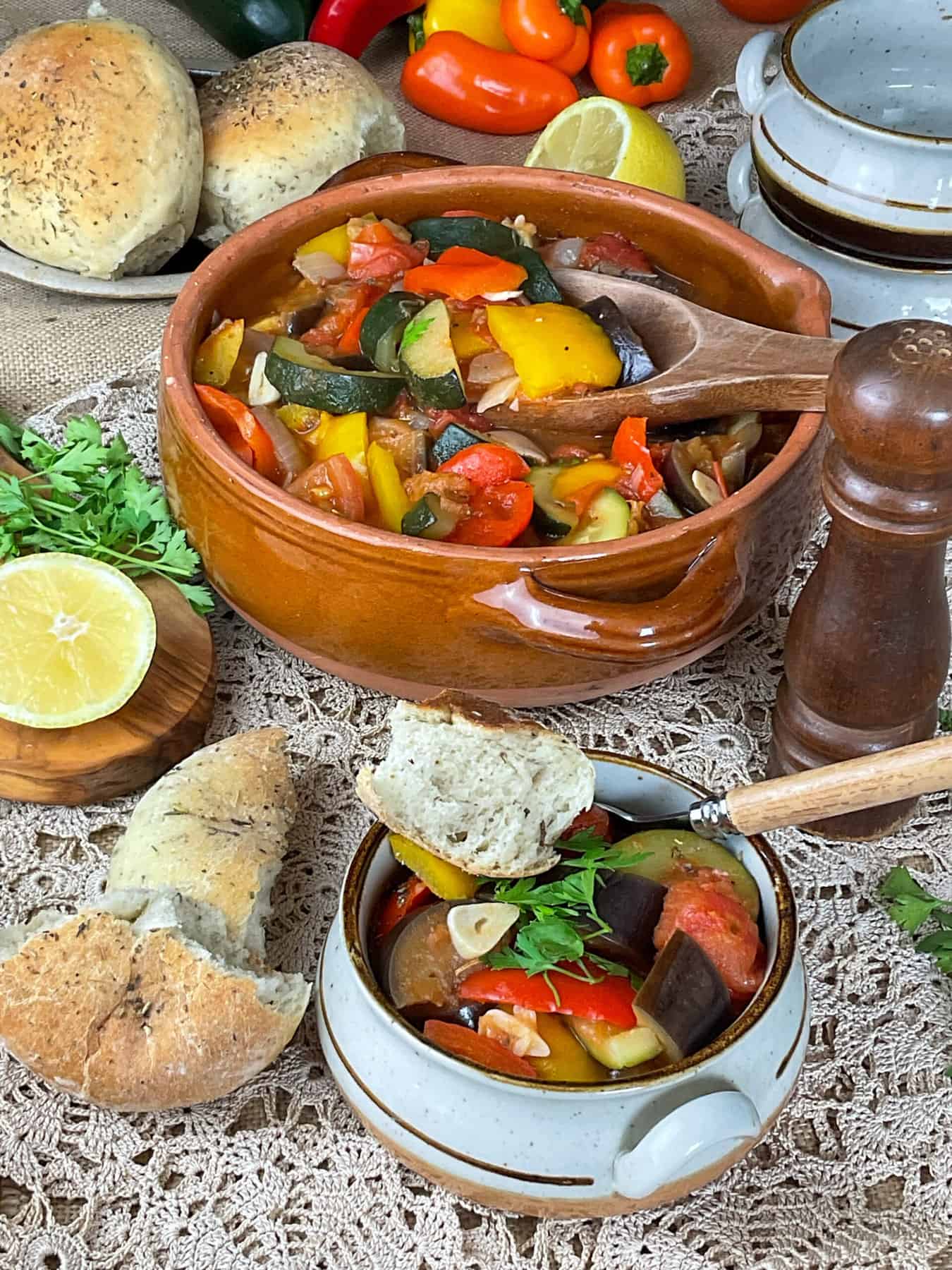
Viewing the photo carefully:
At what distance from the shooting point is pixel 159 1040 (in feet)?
5.25

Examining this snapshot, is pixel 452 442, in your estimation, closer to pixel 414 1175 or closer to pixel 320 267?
pixel 320 267

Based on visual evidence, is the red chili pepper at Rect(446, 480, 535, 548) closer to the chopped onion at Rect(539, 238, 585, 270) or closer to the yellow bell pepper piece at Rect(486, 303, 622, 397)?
the yellow bell pepper piece at Rect(486, 303, 622, 397)

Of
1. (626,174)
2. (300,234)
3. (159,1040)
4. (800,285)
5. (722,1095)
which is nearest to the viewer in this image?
(722,1095)

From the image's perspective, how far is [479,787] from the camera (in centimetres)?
162

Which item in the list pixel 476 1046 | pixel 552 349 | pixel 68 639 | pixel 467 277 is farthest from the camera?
pixel 467 277

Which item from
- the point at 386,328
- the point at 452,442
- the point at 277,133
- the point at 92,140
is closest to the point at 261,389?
the point at 386,328

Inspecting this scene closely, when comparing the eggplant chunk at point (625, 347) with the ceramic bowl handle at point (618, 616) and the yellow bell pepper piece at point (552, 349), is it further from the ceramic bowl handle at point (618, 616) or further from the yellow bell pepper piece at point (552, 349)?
the ceramic bowl handle at point (618, 616)

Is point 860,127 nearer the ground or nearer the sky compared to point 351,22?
nearer the sky

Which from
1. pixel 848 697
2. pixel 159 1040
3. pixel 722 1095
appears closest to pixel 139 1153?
pixel 159 1040

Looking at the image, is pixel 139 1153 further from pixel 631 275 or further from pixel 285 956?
pixel 631 275

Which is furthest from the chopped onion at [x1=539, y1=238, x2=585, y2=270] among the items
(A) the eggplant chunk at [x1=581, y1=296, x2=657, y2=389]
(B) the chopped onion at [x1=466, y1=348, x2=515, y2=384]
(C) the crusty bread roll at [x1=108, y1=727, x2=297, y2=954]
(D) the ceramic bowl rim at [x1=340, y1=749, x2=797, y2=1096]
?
(D) the ceramic bowl rim at [x1=340, y1=749, x2=797, y2=1096]

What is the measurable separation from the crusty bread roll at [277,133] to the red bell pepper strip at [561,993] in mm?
2014

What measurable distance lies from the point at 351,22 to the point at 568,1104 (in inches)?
127

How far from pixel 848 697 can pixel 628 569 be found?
34 centimetres
